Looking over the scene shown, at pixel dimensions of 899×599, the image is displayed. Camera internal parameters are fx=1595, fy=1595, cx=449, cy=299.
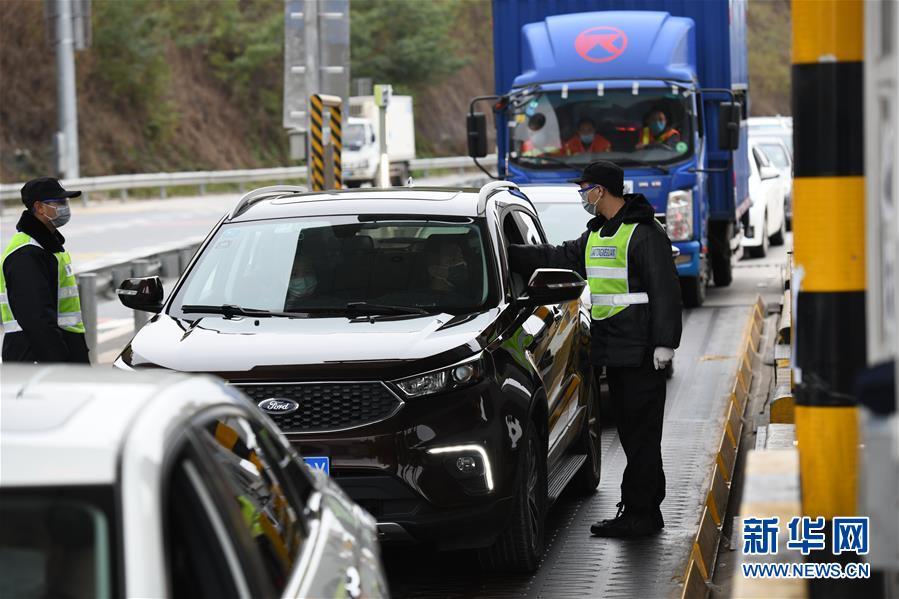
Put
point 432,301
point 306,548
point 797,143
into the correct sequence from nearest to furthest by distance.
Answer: point 306,548 < point 797,143 < point 432,301

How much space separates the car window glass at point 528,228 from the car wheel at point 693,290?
29.5 feet

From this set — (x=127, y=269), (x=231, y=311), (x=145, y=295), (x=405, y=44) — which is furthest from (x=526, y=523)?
(x=405, y=44)

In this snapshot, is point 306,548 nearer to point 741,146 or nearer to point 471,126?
point 471,126

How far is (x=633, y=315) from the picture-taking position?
26.5 feet

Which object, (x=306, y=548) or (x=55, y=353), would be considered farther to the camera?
(x=55, y=353)

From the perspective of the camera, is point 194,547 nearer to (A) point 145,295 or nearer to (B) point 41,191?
(A) point 145,295

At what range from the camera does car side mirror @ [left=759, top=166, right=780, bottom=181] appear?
2488cm

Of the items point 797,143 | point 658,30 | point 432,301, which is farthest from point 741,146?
point 797,143

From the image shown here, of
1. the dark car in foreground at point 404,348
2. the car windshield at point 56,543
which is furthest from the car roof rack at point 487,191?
the car windshield at point 56,543

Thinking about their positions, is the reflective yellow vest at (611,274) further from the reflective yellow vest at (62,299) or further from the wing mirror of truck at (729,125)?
the wing mirror of truck at (729,125)

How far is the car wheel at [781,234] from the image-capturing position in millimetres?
27312

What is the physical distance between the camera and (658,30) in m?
17.8

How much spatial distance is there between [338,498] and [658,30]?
13.9 m

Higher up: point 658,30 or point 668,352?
point 658,30
